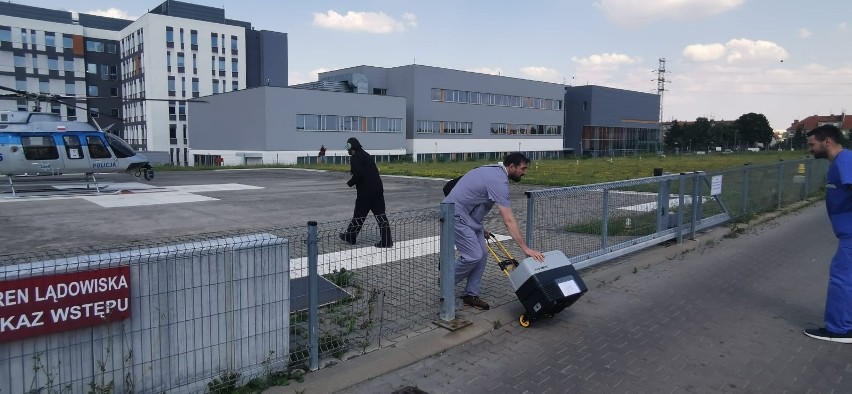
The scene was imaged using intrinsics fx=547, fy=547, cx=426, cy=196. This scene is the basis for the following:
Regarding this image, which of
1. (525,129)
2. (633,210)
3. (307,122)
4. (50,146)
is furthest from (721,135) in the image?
(50,146)

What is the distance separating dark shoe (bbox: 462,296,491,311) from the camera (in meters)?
6.15

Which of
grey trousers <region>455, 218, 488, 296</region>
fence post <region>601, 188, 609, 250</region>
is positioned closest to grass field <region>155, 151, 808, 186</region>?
fence post <region>601, 188, 609, 250</region>

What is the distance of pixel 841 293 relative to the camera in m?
5.26

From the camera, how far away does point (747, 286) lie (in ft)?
24.3

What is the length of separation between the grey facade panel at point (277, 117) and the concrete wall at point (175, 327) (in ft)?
148

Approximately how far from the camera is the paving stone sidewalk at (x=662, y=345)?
4434mm

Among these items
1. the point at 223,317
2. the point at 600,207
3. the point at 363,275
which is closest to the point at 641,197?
the point at 600,207

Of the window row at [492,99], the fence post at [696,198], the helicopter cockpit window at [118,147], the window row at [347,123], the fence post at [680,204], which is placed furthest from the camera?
the window row at [492,99]

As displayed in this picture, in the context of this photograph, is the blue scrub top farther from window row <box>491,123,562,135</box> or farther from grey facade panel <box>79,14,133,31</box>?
grey facade panel <box>79,14,133,31</box>

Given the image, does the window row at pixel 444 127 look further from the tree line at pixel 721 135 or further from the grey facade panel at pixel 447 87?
the tree line at pixel 721 135

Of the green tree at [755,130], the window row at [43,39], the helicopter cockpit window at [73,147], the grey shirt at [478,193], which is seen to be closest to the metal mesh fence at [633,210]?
the grey shirt at [478,193]

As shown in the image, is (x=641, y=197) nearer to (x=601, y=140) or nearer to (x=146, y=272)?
(x=146, y=272)

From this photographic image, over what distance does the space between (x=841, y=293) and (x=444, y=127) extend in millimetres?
60656

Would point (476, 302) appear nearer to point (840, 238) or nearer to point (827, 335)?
point (827, 335)
